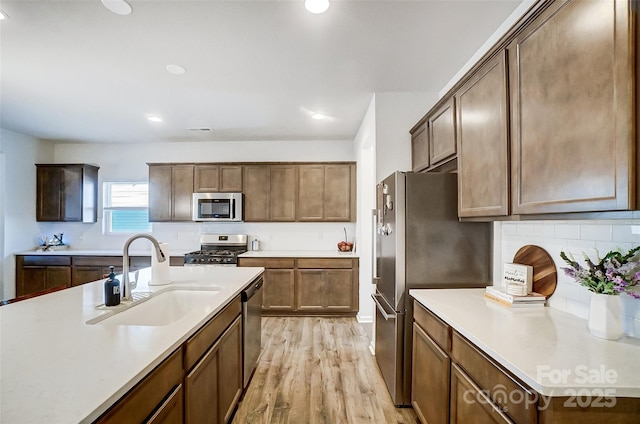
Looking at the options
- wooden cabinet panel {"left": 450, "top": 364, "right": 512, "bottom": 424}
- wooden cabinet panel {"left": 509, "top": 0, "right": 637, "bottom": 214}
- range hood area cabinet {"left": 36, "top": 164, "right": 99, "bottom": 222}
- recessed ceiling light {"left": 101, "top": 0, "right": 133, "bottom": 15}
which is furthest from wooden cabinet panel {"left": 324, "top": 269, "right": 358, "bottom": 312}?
range hood area cabinet {"left": 36, "top": 164, "right": 99, "bottom": 222}

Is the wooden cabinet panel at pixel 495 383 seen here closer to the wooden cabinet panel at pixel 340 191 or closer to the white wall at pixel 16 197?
the wooden cabinet panel at pixel 340 191

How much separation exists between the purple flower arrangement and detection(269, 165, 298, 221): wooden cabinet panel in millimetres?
3771

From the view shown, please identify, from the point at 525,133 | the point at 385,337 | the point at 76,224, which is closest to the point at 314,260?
the point at 385,337

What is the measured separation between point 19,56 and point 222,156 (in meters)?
2.81

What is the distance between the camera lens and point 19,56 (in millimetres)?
2389

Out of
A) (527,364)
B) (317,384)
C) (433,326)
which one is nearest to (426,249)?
(433,326)

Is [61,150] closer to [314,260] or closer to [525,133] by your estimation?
[314,260]

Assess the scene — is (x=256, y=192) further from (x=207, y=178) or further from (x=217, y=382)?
(x=217, y=382)

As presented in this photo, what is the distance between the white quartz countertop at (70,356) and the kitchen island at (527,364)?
49.0 inches

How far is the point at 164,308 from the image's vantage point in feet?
6.45

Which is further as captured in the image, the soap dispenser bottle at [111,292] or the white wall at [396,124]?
the white wall at [396,124]

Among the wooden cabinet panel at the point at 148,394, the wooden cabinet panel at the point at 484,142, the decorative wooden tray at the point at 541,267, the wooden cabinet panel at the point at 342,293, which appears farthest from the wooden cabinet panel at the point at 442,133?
the wooden cabinet panel at the point at 342,293

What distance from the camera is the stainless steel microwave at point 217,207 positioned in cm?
463

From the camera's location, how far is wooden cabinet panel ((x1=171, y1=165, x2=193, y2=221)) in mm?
4754
